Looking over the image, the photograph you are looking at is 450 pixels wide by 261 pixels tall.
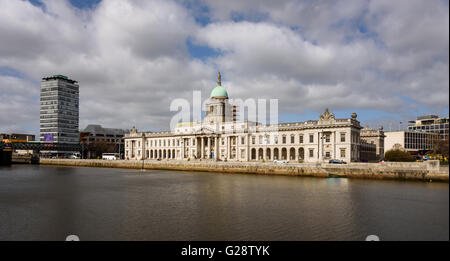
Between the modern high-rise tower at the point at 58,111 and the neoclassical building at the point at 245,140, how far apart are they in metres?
62.9

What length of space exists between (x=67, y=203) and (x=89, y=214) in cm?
617

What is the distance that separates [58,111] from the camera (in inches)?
6644

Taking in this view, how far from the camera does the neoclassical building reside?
70.6m

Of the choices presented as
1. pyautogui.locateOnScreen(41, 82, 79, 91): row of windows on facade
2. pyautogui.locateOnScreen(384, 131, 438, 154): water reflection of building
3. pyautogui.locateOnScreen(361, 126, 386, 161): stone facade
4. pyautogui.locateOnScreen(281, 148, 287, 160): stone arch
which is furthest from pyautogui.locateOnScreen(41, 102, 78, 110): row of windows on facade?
pyautogui.locateOnScreen(384, 131, 438, 154): water reflection of building

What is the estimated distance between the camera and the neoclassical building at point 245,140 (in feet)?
232

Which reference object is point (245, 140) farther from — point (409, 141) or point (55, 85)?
point (55, 85)

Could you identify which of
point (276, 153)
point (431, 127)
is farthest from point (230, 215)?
point (431, 127)

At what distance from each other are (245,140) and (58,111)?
12359 cm

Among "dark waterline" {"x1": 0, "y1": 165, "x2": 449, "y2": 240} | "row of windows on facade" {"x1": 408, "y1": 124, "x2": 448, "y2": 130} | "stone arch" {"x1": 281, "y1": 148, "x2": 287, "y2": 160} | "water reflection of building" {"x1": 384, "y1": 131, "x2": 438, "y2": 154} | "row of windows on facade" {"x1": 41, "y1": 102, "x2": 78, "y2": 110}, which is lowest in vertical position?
"dark waterline" {"x1": 0, "y1": 165, "x2": 449, "y2": 240}

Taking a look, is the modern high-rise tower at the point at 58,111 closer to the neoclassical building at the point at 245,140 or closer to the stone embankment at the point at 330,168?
the neoclassical building at the point at 245,140

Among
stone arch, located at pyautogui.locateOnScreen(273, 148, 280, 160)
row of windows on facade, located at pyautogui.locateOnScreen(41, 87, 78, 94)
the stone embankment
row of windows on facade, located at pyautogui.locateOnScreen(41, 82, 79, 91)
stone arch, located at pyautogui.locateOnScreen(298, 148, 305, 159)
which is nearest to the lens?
the stone embankment

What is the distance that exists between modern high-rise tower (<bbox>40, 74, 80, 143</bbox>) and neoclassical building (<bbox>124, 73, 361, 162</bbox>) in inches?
2477

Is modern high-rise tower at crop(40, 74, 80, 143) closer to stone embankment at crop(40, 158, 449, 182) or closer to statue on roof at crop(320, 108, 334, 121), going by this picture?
stone embankment at crop(40, 158, 449, 182)
